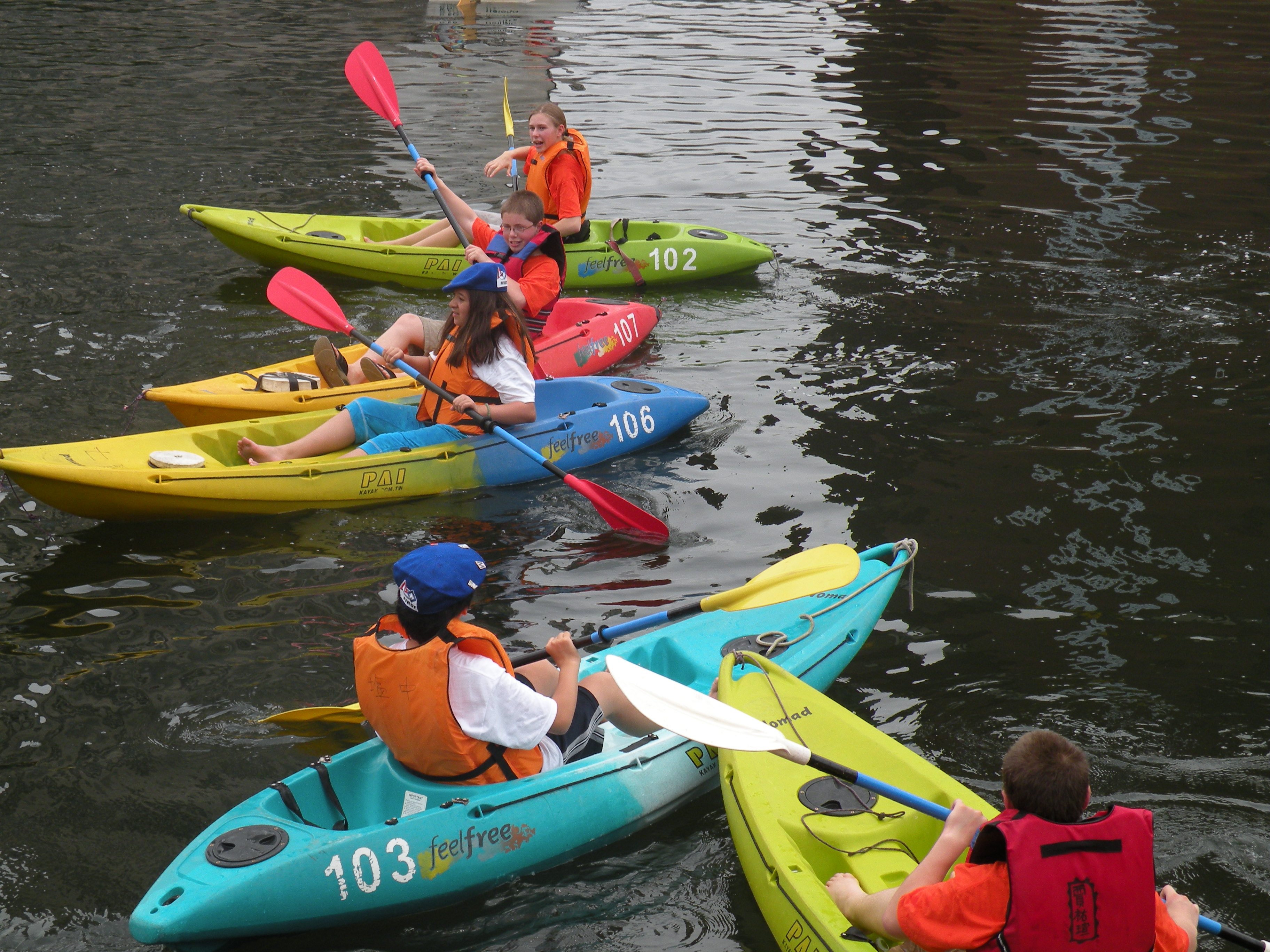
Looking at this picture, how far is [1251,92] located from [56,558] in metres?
17.1

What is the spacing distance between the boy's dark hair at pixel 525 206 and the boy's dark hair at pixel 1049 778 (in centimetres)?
498

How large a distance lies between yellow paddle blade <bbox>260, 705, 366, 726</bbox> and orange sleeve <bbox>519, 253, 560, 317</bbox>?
380 cm

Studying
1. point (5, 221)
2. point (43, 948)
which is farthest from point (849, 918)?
point (5, 221)

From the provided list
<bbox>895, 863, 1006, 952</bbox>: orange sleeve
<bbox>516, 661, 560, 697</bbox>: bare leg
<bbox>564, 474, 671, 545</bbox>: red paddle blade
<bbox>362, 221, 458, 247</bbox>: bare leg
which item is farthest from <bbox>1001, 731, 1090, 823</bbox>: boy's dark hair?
<bbox>362, 221, 458, 247</bbox>: bare leg

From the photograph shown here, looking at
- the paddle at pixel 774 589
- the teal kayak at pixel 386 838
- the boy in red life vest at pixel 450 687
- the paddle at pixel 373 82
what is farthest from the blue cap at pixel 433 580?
the paddle at pixel 373 82

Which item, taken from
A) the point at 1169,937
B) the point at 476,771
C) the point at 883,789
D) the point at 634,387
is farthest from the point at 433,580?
the point at 634,387

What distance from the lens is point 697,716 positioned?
11.3 feet

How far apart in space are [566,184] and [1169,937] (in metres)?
6.96

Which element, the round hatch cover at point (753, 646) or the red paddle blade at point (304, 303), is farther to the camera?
the red paddle blade at point (304, 303)

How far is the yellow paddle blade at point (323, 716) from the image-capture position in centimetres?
424

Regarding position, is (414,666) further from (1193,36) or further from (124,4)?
(124,4)

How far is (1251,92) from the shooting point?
16.6 m

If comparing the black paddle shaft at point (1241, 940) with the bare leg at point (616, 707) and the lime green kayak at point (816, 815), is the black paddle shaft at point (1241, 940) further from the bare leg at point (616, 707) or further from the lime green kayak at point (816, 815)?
the bare leg at point (616, 707)

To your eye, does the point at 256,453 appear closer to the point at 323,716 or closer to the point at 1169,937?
the point at 323,716
